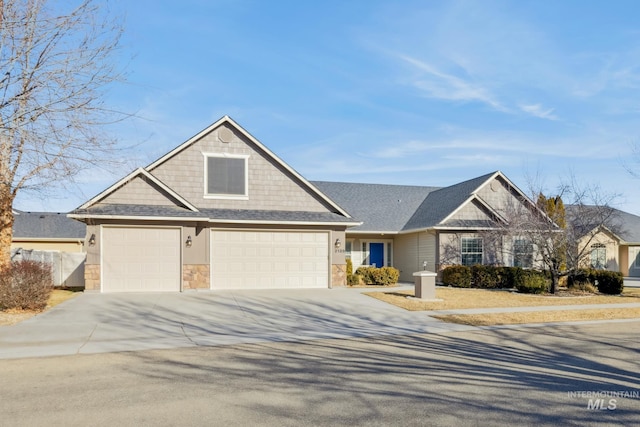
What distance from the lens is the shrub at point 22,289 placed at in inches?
582

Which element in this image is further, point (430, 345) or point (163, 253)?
Result: point (163, 253)

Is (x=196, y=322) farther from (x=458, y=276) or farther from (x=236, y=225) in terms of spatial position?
(x=458, y=276)

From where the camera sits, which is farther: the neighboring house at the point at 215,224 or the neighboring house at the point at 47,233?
the neighboring house at the point at 47,233

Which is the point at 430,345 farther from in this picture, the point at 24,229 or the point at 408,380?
the point at 24,229

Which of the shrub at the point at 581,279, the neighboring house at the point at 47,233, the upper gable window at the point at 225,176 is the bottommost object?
the shrub at the point at 581,279

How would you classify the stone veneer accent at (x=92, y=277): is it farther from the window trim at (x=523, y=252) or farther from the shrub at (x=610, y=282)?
the shrub at (x=610, y=282)

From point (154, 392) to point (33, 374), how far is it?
2539 millimetres

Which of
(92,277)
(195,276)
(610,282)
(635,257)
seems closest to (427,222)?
(610,282)

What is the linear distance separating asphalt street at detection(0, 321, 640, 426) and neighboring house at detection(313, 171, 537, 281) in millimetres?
15283

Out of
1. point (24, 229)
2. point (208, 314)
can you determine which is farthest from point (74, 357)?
point (24, 229)

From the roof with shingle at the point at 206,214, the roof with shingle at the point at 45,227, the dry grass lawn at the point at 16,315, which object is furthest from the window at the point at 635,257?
the roof with shingle at the point at 45,227

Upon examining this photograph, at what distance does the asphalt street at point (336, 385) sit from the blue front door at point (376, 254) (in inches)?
768

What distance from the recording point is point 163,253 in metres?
20.3

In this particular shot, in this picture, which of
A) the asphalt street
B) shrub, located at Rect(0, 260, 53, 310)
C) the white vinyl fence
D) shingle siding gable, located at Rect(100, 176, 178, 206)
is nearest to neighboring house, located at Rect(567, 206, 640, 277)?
the asphalt street
